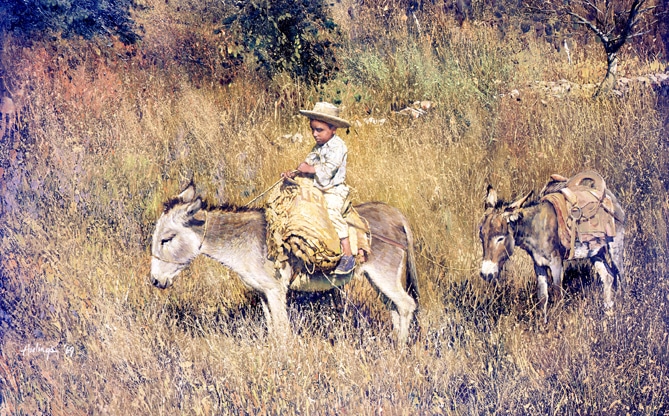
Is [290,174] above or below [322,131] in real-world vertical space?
below

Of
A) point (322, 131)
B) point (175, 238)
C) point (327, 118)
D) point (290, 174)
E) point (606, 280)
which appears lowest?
point (606, 280)

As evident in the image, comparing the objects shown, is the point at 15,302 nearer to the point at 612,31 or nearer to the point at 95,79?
the point at 95,79

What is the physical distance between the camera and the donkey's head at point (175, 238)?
490cm

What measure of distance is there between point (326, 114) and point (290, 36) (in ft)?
2.76

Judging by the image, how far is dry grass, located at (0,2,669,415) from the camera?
4984 mm

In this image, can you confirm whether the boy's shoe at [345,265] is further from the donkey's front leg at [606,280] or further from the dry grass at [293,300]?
the donkey's front leg at [606,280]

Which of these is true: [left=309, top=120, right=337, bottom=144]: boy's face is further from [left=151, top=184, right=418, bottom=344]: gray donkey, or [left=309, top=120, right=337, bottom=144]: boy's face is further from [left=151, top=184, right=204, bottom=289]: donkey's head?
[left=151, top=184, right=204, bottom=289]: donkey's head

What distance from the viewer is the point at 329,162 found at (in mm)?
4941

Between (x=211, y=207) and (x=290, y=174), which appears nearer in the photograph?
(x=290, y=174)

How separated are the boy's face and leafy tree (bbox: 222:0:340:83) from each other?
46 centimetres

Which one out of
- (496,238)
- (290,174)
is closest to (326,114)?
(290,174)

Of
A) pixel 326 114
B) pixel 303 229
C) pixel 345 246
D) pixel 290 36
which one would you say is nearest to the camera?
pixel 303 229
